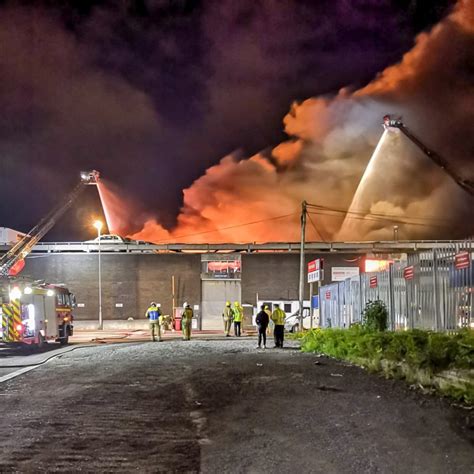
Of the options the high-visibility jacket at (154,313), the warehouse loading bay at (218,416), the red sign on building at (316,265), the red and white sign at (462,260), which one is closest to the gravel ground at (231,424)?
the warehouse loading bay at (218,416)

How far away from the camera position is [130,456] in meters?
5.98

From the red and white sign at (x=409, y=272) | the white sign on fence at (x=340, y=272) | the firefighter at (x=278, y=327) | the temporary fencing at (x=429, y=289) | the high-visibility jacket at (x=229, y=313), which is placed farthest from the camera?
the white sign on fence at (x=340, y=272)

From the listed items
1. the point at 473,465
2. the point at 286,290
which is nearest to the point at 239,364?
the point at 473,465

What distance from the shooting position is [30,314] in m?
21.5

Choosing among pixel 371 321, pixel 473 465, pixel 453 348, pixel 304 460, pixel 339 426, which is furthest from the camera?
pixel 371 321

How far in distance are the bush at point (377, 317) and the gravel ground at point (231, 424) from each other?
118 inches

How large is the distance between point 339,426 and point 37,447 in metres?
3.34

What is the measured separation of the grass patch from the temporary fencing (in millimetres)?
920

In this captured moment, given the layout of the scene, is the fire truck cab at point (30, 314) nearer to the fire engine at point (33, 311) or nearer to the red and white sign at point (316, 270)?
the fire engine at point (33, 311)

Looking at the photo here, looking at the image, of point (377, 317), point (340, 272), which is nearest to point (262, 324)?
point (377, 317)

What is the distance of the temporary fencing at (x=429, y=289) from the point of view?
Result: 10469 mm

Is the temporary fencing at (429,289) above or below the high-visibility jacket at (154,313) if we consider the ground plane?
above

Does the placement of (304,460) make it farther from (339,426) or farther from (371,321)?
(371,321)

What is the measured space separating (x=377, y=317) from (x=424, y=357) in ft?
19.3
